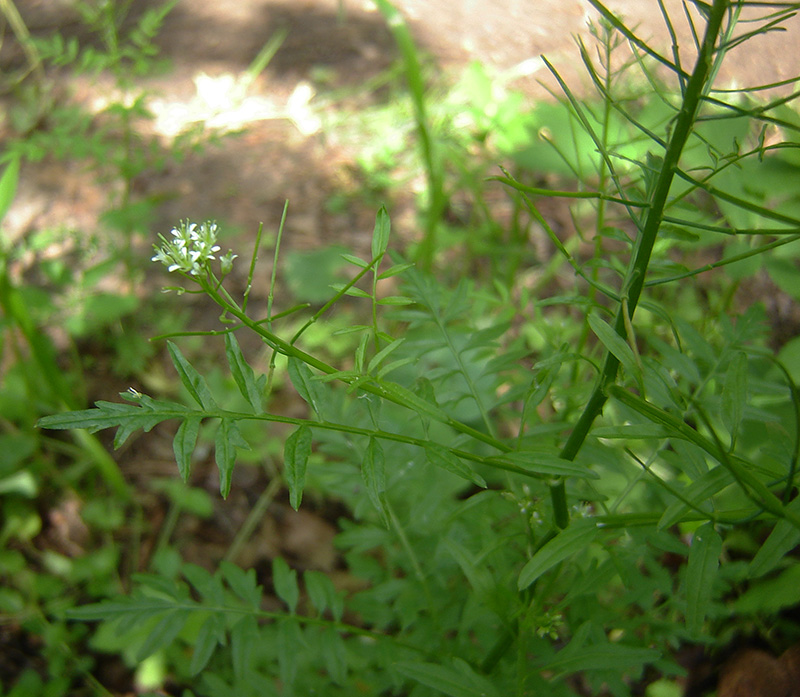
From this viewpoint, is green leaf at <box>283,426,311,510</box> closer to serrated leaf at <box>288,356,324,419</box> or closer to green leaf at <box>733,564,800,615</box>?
serrated leaf at <box>288,356,324,419</box>

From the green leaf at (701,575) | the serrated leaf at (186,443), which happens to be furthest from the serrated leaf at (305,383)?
the green leaf at (701,575)

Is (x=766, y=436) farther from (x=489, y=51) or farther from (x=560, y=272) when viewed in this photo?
(x=489, y=51)

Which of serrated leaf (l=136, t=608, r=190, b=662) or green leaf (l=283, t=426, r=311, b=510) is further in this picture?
serrated leaf (l=136, t=608, r=190, b=662)

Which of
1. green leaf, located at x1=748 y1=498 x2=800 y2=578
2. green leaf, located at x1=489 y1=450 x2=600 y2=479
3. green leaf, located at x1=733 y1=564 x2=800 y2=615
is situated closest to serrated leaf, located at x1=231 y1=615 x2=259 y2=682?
green leaf, located at x1=489 y1=450 x2=600 y2=479

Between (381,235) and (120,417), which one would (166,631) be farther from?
A: (381,235)

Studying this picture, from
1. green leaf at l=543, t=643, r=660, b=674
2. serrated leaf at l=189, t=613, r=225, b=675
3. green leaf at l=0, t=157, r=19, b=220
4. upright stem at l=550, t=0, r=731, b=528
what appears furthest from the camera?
green leaf at l=0, t=157, r=19, b=220

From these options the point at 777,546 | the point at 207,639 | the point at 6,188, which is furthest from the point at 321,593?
the point at 6,188
